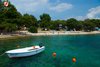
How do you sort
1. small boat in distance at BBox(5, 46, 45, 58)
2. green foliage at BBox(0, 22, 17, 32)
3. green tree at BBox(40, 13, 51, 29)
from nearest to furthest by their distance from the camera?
small boat in distance at BBox(5, 46, 45, 58) < green foliage at BBox(0, 22, 17, 32) < green tree at BBox(40, 13, 51, 29)

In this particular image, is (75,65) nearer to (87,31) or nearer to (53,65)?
(53,65)

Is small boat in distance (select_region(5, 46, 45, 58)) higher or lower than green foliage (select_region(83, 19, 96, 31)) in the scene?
lower

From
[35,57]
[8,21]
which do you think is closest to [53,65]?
[35,57]

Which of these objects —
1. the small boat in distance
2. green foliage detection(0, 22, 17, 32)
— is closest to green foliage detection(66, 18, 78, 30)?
green foliage detection(0, 22, 17, 32)

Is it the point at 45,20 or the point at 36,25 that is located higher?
the point at 45,20

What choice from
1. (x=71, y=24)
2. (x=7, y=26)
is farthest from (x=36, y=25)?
(x=7, y=26)

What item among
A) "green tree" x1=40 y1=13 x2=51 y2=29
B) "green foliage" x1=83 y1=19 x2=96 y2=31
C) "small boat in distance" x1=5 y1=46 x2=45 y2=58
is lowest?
"small boat in distance" x1=5 y1=46 x2=45 y2=58

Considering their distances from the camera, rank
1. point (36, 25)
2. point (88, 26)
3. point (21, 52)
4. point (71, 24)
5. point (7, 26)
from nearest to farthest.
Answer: point (21, 52), point (7, 26), point (36, 25), point (71, 24), point (88, 26)

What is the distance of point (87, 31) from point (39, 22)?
36.5 meters

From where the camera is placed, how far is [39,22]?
153 m

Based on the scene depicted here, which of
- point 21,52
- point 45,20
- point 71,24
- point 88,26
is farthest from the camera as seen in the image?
point 88,26

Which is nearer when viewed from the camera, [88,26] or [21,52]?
[21,52]

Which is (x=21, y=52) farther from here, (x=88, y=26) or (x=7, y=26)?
(x=88, y=26)

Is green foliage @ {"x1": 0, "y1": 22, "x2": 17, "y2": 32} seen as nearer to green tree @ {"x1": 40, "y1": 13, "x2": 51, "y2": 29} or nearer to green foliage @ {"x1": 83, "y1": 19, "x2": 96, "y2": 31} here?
green tree @ {"x1": 40, "y1": 13, "x2": 51, "y2": 29}
